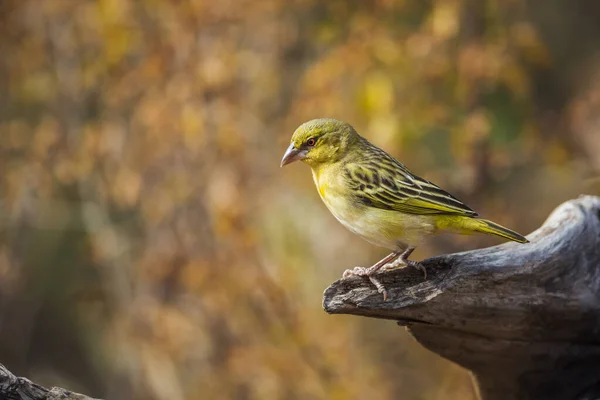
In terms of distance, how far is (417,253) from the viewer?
774 cm

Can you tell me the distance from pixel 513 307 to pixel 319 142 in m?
1.22

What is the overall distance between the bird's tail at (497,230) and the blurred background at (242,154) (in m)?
2.84

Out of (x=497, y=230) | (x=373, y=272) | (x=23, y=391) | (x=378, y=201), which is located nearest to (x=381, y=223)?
(x=378, y=201)

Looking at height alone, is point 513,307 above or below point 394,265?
below

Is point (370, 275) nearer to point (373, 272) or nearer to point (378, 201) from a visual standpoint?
point (373, 272)

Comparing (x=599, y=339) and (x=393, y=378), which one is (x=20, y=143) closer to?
(x=393, y=378)

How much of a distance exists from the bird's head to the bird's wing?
113 mm

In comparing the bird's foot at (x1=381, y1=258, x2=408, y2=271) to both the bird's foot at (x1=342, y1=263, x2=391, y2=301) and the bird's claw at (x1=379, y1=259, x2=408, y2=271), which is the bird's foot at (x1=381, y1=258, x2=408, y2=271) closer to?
the bird's claw at (x1=379, y1=259, x2=408, y2=271)

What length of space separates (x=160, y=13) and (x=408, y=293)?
4.45 meters

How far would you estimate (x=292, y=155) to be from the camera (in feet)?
13.1

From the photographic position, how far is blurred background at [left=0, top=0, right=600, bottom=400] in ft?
22.5

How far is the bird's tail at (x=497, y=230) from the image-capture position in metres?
3.48

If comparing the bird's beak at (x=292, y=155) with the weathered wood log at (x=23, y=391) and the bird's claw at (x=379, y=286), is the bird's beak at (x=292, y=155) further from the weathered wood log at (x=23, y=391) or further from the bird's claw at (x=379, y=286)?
the weathered wood log at (x=23, y=391)

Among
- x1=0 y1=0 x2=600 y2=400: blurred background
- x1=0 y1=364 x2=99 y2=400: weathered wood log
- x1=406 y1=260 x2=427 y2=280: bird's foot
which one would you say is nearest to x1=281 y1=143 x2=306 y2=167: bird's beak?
x1=406 y1=260 x2=427 y2=280: bird's foot
